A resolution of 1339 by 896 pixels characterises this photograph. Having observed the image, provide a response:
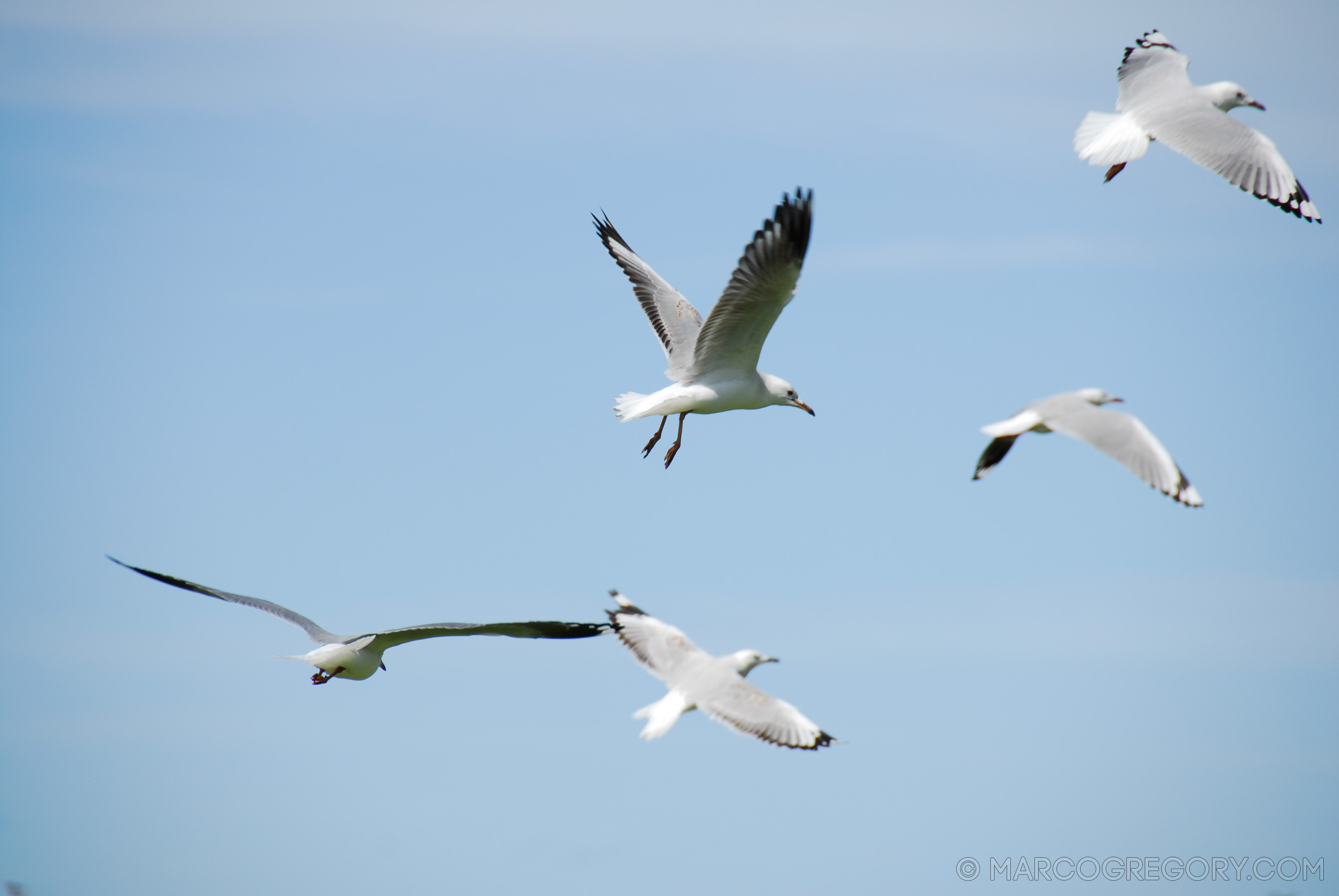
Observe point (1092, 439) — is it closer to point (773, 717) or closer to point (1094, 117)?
point (773, 717)

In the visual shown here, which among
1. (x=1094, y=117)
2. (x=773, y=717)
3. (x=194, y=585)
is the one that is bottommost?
(x=773, y=717)

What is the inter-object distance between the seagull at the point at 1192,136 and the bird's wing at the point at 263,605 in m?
5.53

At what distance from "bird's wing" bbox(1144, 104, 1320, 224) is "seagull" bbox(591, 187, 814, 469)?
272 cm

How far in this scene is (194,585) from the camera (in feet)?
24.8

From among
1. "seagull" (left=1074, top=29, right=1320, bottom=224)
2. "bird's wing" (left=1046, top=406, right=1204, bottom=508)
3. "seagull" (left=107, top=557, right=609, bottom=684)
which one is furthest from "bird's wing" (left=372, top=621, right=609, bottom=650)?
"seagull" (left=1074, top=29, right=1320, bottom=224)

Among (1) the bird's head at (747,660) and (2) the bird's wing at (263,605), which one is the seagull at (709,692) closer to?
(1) the bird's head at (747,660)

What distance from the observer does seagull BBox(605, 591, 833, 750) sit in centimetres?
703

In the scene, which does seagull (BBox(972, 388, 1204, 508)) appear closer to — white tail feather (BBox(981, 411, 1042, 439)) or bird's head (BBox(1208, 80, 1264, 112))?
white tail feather (BBox(981, 411, 1042, 439))

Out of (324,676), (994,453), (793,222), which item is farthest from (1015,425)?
(324,676)

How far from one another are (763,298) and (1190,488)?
292 cm

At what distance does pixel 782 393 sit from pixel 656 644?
7.50 feet

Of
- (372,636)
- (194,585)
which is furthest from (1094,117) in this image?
(194,585)

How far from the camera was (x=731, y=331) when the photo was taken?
867 cm

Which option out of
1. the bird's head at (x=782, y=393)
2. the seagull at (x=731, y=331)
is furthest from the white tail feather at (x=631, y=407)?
the bird's head at (x=782, y=393)
